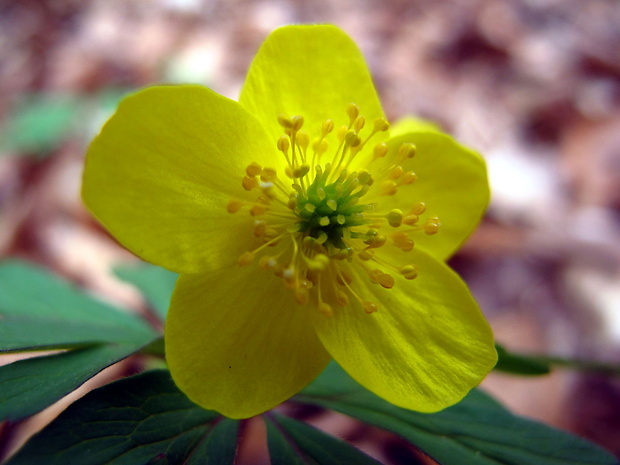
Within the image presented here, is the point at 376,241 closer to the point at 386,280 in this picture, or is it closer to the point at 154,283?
the point at 386,280

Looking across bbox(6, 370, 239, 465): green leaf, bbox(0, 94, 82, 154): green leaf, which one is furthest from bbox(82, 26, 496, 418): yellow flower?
bbox(0, 94, 82, 154): green leaf

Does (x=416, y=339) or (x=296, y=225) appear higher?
(x=296, y=225)

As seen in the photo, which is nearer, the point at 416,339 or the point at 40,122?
the point at 416,339

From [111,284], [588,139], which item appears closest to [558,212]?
[588,139]

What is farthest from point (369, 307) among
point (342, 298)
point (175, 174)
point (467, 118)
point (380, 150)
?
point (467, 118)

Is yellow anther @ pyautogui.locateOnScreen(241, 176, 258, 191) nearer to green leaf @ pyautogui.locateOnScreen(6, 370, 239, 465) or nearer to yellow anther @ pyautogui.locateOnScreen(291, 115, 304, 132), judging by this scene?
yellow anther @ pyautogui.locateOnScreen(291, 115, 304, 132)

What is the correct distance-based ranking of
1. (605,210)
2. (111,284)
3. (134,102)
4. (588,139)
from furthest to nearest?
(588,139) → (605,210) → (111,284) → (134,102)

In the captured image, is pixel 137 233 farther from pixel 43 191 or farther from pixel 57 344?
pixel 43 191
